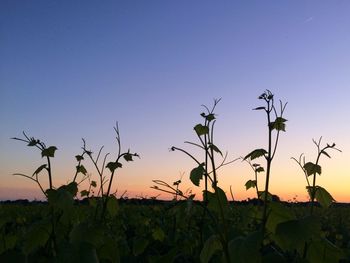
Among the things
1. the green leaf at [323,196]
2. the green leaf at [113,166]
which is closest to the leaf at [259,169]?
the green leaf at [323,196]

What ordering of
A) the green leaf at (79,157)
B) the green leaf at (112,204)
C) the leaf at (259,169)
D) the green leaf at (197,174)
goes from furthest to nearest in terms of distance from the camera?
the leaf at (259,169), the green leaf at (79,157), the green leaf at (112,204), the green leaf at (197,174)

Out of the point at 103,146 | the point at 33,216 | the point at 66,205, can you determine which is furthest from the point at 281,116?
the point at 33,216

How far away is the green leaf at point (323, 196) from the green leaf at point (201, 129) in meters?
0.78

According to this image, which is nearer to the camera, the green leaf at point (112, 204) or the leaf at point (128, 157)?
the leaf at point (128, 157)

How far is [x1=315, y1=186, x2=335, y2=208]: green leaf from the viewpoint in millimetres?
2867

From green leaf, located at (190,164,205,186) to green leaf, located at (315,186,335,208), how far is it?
86 cm

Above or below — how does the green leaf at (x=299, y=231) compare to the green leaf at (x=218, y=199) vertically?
below

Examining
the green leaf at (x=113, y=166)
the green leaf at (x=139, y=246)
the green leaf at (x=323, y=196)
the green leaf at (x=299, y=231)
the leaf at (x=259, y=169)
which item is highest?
the leaf at (x=259, y=169)

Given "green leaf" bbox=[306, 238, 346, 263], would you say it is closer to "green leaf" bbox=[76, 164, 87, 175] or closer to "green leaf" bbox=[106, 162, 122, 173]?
"green leaf" bbox=[106, 162, 122, 173]

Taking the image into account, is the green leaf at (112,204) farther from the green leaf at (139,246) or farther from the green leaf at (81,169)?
the green leaf at (139,246)

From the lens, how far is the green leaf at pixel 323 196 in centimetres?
287

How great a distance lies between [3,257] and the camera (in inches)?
101

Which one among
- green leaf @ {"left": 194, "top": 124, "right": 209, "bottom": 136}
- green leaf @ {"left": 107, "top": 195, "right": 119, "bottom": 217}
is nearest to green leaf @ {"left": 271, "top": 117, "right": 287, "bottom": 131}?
green leaf @ {"left": 194, "top": 124, "right": 209, "bottom": 136}

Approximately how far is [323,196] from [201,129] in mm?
855
